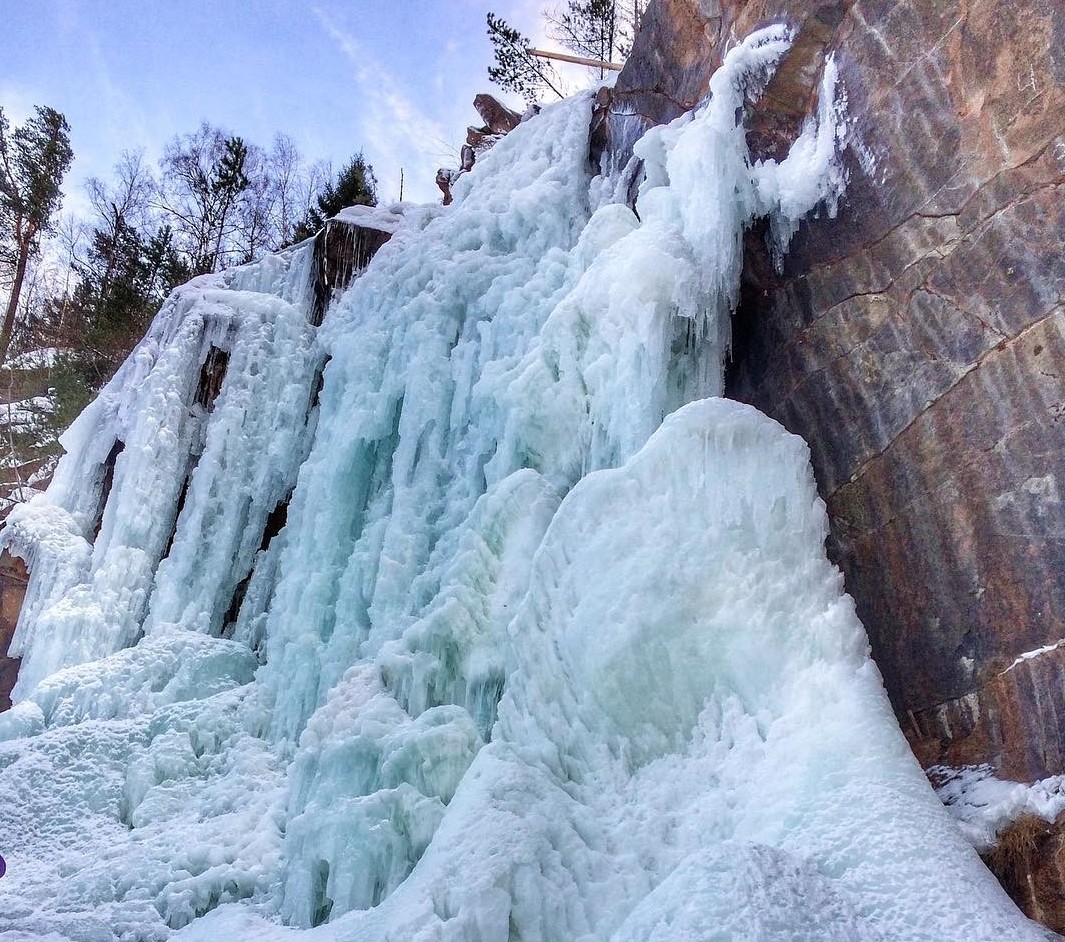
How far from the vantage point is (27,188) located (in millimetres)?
17281

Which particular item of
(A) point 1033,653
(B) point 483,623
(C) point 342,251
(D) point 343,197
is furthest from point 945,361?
(D) point 343,197

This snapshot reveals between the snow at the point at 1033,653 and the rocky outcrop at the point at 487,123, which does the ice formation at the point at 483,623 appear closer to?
the snow at the point at 1033,653

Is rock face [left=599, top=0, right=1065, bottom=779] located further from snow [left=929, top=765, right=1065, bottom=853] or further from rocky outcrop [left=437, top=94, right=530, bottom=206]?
rocky outcrop [left=437, top=94, right=530, bottom=206]

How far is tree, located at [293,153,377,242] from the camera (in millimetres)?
16778

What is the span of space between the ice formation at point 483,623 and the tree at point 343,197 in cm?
825

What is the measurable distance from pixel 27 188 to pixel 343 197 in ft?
20.8

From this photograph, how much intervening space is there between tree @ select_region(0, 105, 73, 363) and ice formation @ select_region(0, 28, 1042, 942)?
10516mm

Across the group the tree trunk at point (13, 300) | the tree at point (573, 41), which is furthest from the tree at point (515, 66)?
the tree trunk at point (13, 300)

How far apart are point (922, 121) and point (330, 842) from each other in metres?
4.65

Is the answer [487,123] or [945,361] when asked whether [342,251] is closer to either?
[487,123]

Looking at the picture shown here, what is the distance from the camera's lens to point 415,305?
738 centimetres

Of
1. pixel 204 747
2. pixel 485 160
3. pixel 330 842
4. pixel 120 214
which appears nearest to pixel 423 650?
pixel 330 842

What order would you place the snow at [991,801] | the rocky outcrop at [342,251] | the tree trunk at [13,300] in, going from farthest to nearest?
1. the tree trunk at [13,300]
2. the rocky outcrop at [342,251]
3. the snow at [991,801]

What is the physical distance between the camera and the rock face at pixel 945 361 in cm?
346
